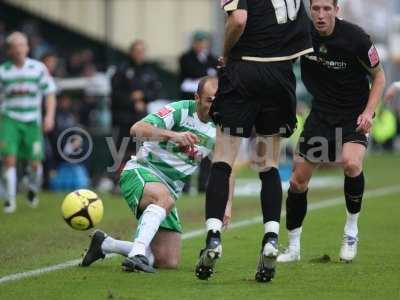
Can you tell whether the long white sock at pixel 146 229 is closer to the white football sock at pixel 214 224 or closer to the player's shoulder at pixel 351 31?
the white football sock at pixel 214 224

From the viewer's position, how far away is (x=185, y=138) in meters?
7.39

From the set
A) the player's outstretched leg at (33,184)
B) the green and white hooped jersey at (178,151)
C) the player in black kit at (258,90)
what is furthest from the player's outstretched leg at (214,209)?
the player's outstretched leg at (33,184)

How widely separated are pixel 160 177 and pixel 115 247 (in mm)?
620

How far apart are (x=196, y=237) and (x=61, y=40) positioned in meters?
17.1

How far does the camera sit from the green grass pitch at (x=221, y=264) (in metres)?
6.94

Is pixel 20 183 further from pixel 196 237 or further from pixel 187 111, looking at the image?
pixel 187 111

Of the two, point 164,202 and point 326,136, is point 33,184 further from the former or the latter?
point 164,202

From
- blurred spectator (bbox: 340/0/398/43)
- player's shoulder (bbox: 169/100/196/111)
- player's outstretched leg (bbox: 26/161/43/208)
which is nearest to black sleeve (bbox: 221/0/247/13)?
player's shoulder (bbox: 169/100/196/111)

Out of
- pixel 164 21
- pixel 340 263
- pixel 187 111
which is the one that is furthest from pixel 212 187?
pixel 164 21

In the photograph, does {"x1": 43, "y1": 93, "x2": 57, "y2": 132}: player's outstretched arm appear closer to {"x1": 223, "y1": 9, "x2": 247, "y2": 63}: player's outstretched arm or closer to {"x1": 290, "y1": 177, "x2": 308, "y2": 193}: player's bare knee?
{"x1": 290, "y1": 177, "x2": 308, "y2": 193}: player's bare knee

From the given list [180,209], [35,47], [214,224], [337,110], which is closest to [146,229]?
[214,224]

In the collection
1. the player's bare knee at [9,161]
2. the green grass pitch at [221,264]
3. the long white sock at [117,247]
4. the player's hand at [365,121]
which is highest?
the player's hand at [365,121]

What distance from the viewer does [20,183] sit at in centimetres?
1781

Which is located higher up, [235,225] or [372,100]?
[372,100]
